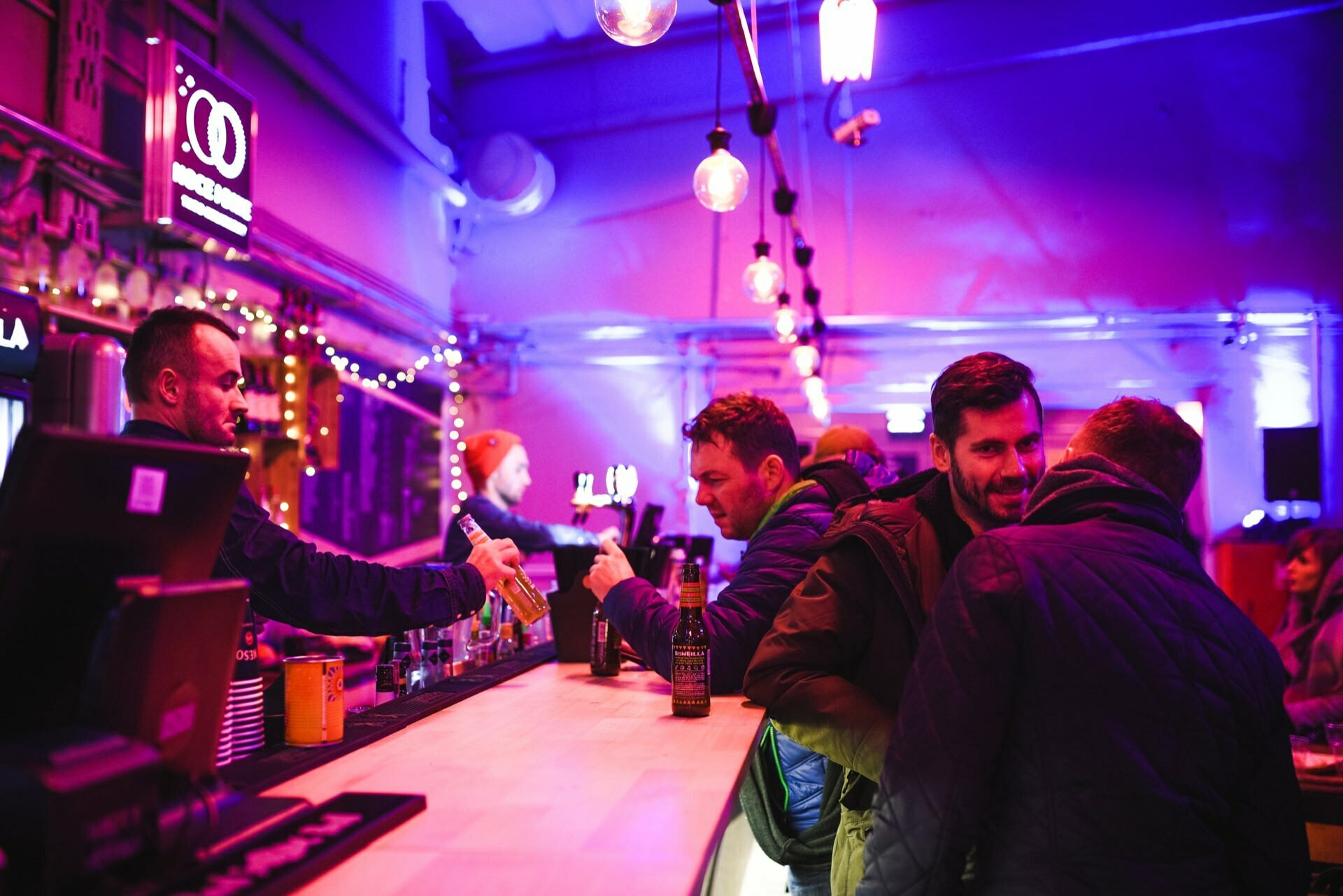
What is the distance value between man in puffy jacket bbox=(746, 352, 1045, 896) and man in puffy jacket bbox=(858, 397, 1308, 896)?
0.95 feet

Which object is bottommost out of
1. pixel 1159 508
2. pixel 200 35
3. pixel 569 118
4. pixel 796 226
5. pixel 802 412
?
pixel 1159 508

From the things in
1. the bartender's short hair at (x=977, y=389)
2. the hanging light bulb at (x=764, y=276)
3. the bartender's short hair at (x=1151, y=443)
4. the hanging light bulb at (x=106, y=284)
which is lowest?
the bartender's short hair at (x=1151, y=443)

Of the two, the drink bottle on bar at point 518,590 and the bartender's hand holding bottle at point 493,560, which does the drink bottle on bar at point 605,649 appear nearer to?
the drink bottle on bar at point 518,590

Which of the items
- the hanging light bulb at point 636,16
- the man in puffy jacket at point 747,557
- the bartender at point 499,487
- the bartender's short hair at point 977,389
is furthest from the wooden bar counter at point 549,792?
the bartender at point 499,487

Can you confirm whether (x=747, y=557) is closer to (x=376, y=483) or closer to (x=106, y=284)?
(x=106, y=284)

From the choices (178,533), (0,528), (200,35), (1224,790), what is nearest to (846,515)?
(1224,790)

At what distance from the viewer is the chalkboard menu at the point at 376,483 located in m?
6.25

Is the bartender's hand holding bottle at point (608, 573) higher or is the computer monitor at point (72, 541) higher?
the computer monitor at point (72, 541)

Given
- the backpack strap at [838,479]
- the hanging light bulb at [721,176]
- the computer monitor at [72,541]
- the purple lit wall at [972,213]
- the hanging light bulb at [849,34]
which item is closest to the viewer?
the computer monitor at [72,541]

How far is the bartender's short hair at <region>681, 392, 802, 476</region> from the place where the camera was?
8.60ft

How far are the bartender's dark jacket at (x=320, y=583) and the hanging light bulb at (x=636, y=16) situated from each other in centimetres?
153

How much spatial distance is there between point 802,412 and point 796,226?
6.76 ft

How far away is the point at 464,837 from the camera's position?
49.8 inches

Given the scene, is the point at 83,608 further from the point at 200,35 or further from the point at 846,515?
the point at 200,35
